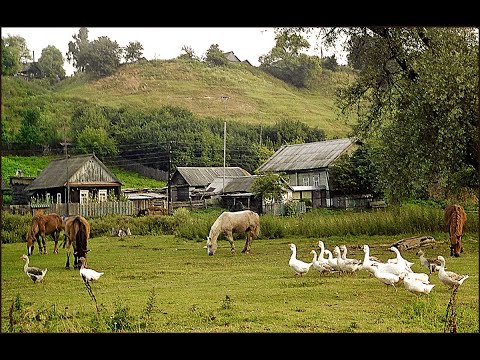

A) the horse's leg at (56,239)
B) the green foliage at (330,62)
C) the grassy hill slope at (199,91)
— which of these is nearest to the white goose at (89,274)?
the horse's leg at (56,239)

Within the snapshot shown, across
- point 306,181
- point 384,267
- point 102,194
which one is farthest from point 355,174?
point 102,194

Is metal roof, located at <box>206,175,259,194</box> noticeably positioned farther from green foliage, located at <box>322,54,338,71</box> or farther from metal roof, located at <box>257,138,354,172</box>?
green foliage, located at <box>322,54,338,71</box>

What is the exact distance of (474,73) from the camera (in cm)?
873

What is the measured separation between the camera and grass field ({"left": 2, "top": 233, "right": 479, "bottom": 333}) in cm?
604

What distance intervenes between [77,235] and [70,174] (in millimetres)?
710

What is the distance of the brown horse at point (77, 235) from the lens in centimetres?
780

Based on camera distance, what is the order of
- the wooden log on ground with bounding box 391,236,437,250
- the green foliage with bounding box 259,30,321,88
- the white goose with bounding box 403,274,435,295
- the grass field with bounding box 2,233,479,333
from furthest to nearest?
1. the green foliage with bounding box 259,30,321,88
2. the wooden log on ground with bounding box 391,236,437,250
3. the white goose with bounding box 403,274,435,295
4. the grass field with bounding box 2,233,479,333

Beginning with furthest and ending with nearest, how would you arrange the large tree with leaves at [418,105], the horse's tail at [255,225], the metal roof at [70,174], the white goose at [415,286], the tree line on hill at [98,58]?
the large tree with leaves at [418,105]
the horse's tail at [255,225]
the metal roof at [70,174]
the tree line on hill at [98,58]
the white goose at [415,286]

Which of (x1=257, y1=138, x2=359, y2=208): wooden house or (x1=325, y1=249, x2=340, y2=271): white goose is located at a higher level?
(x1=257, y1=138, x2=359, y2=208): wooden house

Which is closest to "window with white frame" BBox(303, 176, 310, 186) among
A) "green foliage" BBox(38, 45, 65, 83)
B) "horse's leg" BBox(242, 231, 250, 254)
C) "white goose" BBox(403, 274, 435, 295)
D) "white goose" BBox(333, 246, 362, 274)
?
"horse's leg" BBox(242, 231, 250, 254)

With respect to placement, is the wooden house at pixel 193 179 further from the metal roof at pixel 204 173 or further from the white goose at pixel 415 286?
the white goose at pixel 415 286

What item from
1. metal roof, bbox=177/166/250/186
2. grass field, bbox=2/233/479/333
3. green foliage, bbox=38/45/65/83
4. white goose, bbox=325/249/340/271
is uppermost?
green foliage, bbox=38/45/65/83

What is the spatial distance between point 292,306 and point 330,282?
3.08 ft

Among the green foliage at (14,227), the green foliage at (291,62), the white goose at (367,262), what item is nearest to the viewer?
the white goose at (367,262)
